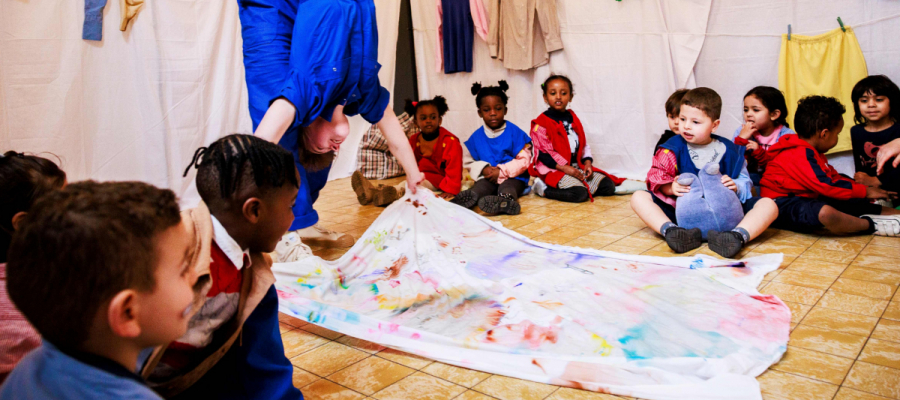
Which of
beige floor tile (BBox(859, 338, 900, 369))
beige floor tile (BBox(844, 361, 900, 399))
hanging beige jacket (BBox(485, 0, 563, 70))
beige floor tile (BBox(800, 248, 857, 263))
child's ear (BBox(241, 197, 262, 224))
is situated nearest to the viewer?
child's ear (BBox(241, 197, 262, 224))

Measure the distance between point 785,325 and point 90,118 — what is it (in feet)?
11.6

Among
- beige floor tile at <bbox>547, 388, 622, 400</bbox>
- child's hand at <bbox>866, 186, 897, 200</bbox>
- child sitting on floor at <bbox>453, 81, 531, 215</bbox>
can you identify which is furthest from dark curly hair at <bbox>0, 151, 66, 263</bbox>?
child's hand at <bbox>866, 186, 897, 200</bbox>

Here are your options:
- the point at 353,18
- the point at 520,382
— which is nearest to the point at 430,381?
the point at 520,382

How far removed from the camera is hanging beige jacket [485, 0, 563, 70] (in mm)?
4355

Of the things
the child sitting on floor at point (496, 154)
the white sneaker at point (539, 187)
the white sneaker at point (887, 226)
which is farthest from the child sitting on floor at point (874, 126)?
the child sitting on floor at point (496, 154)

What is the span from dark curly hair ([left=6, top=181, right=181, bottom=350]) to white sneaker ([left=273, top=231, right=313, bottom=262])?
162 cm

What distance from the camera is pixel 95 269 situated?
2.29 ft

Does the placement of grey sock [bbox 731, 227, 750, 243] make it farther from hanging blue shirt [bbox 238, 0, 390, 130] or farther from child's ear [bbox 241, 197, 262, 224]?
child's ear [bbox 241, 197, 262, 224]

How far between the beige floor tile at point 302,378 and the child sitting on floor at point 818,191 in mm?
2182

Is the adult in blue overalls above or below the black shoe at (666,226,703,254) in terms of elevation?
above

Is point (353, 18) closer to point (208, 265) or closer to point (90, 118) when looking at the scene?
point (208, 265)

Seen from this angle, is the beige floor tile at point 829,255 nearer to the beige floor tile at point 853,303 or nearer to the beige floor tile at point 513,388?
the beige floor tile at point 853,303

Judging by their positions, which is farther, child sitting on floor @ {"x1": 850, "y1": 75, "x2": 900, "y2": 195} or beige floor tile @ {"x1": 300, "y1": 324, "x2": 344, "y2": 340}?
child sitting on floor @ {"x1": 850, "y1": 75, "x2": 900, "y2": 195}

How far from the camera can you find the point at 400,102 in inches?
209
